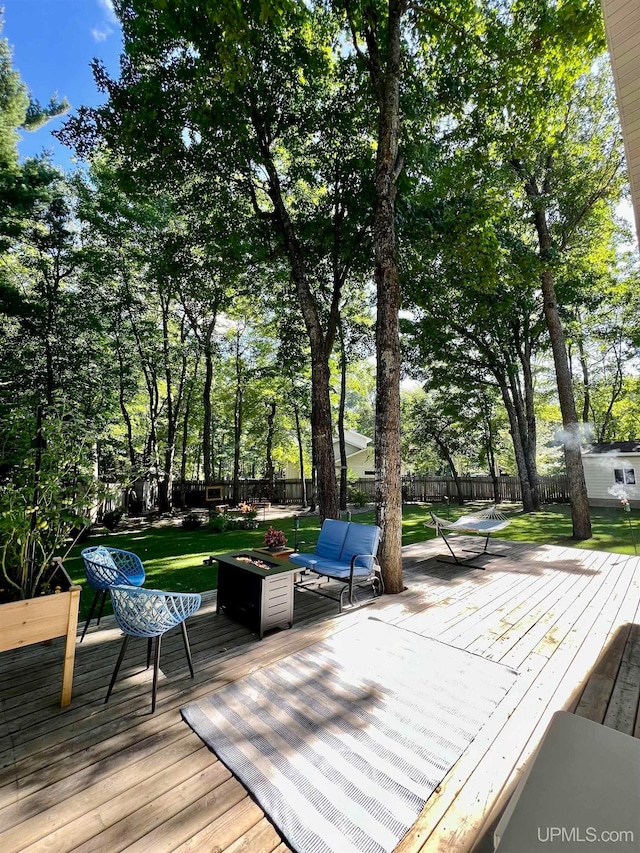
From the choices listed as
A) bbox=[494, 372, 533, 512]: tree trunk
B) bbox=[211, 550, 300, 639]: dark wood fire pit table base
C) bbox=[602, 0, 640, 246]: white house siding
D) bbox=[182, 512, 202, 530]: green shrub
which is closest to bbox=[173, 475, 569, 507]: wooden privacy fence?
bbox=[494, 372, 533, 512]: tree trunk

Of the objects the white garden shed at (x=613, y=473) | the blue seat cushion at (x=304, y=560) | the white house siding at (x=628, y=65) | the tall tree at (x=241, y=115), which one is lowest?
the blue seat cushion at (x=304, y=560)

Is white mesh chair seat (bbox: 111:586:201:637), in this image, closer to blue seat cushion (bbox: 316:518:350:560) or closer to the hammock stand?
blue seat cushion (bbox: 316:518:350:560)

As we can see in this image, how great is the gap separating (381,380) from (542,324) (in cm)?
998

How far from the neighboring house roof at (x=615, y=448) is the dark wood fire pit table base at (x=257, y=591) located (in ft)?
56.5

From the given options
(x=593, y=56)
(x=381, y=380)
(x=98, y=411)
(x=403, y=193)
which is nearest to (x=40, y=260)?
(x=98, y=411)

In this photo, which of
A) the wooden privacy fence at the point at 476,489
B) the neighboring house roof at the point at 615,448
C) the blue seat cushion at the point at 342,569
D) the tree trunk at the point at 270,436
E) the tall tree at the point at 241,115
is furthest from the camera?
the tree trunk at the point at 270,436

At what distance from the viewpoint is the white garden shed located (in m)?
15.2

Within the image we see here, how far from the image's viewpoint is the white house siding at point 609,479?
15203 mm

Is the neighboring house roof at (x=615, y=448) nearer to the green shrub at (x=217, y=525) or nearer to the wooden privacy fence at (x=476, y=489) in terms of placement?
the wooden privacy fence at (x=476, y=489)

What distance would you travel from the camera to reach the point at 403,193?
323 inches

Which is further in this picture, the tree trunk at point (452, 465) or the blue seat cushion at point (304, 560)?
the tree trunk at point (452, 465)

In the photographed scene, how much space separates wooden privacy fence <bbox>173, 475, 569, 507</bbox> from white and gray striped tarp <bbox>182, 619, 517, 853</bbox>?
1425cm

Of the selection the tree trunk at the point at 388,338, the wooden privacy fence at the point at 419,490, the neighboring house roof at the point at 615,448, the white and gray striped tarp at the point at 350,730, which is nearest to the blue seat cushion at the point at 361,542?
the tree trunk at the point at 388,338

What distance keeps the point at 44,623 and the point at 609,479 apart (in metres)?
19.7
